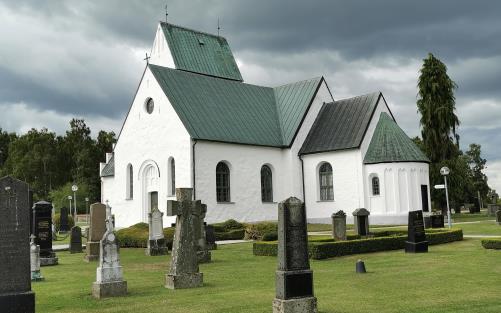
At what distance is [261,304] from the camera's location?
341 inches

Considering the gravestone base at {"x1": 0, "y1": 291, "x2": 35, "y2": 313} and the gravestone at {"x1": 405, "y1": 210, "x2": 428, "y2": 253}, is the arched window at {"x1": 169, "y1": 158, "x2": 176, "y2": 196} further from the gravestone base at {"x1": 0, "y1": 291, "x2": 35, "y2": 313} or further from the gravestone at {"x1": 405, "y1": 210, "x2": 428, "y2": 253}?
the gravestone base at {"x1": 0, "y1": 291, "x2": 35, "y2": 313}

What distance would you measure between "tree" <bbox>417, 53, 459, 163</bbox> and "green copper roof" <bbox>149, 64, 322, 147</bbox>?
9408mm

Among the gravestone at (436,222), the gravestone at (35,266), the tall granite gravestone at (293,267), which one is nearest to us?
the tall granite gravestone at (293,267)

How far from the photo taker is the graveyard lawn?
28.0ft

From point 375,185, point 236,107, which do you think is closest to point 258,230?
point 375,185

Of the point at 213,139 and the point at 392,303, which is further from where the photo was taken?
the point at 213,139

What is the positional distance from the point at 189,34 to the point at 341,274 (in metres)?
30.8

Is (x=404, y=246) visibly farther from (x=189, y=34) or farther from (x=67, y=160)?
(x=67, y=160)

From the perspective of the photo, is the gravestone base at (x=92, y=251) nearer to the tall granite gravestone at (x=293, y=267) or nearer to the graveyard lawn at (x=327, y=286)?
the graveyard lawn at (x=327, y=286)

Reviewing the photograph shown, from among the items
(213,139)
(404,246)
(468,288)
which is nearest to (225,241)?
(213,139)

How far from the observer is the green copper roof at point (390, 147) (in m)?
30.8

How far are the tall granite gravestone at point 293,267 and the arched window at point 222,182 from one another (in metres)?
23.0

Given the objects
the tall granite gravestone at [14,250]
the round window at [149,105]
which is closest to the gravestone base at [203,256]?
the tall granite gravestone at [14,250]

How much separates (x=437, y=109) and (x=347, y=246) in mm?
25517
